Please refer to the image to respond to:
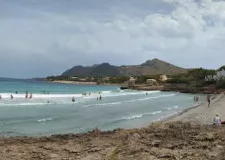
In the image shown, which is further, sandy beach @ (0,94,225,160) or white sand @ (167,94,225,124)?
white sand @ (167,94,225,124)

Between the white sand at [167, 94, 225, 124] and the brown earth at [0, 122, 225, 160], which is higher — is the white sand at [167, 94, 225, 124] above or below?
below

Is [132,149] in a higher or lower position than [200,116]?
higher

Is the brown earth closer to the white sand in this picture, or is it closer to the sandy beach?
the sandy beach

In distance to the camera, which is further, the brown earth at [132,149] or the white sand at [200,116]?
the white sand at [200,116]

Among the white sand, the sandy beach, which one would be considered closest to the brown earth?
the sandy beach

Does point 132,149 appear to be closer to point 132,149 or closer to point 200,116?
point 132,149

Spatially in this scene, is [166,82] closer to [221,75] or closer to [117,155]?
[221,75]

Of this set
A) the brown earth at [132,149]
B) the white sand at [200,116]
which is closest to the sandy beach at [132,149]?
the brown earth at [132,149]

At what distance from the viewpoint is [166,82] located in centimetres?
16350

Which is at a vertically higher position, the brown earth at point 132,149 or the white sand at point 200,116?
the brown earth at point 132,149

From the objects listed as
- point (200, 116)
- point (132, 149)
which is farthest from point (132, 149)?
point (200, 116)

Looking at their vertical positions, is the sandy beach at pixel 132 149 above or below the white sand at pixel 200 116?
above

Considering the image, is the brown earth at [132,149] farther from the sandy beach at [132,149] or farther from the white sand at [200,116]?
the white sand at [200,116]

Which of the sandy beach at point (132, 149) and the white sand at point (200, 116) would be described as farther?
the white sand at point (200, 116)
